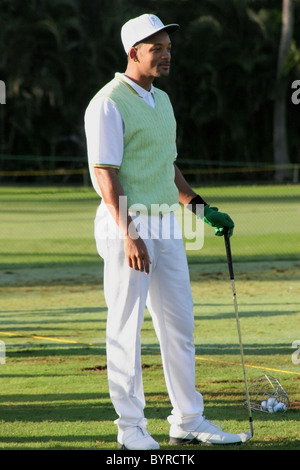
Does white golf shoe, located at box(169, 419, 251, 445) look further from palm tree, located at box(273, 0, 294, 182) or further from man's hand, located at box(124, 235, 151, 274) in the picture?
palm tree, located at box(273, 0, 294, 182)

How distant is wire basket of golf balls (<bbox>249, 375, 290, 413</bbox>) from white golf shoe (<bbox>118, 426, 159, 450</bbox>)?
124 cm

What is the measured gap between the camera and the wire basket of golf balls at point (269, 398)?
636 cm

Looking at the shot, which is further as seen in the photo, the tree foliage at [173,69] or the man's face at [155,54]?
the tree foliage at [173,69]

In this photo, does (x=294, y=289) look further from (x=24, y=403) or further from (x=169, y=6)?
(x=169, y=6)

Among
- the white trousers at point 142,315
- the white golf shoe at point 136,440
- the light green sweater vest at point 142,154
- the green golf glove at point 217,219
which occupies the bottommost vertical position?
the white golf shoe at point 136,440

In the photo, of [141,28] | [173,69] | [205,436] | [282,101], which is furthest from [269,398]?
[173,69]

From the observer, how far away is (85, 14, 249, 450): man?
17.3 feet

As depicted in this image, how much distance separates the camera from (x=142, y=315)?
18.0 feet

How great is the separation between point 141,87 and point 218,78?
44134 millimetres


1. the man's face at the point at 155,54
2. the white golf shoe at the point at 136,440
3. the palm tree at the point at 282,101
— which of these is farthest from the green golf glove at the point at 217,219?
the palm tree at the point at 282,101

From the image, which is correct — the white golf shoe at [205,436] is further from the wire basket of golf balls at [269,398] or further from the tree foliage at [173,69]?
the tree foliage at [173,69]

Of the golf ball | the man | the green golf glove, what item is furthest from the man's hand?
the golf ball

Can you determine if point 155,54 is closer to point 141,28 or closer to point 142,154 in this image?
point 141,28

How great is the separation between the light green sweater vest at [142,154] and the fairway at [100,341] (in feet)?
4.53
